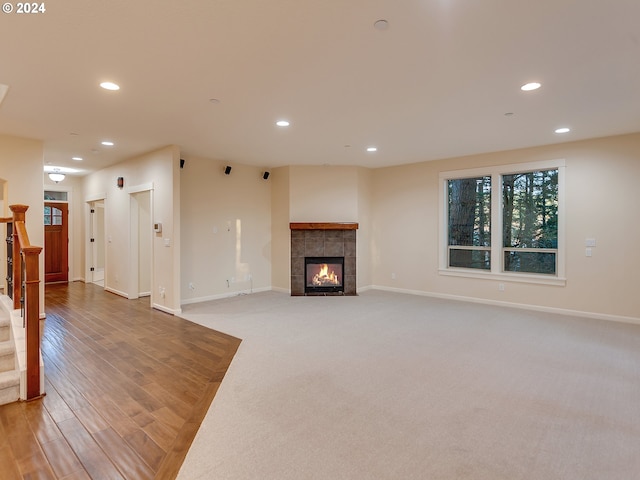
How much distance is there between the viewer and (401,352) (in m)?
3.74

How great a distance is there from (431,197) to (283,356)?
4.49 m

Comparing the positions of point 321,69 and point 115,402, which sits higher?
point 321,69

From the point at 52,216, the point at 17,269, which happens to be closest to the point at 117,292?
the point at 52,216

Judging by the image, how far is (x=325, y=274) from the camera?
719cm

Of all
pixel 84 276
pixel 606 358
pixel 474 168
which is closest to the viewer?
pixel 606 358

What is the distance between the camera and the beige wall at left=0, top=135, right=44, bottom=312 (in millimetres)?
4828

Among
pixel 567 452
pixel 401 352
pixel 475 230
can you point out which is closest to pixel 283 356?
pixel 401 352

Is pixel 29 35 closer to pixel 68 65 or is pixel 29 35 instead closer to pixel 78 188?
pixel 68 65

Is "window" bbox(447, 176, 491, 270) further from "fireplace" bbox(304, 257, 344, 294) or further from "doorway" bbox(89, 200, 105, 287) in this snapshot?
"doorway" bbox(89, 200, 105, 287)

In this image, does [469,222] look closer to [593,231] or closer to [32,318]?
[593,231]

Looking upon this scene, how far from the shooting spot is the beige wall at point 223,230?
6227 millimetres

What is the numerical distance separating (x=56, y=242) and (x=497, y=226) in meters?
9.72

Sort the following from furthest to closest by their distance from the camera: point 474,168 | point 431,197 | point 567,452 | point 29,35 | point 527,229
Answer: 1. point 431,197
2. point 474,168
3. point 527,229
4. point 29,35
5. point 567,452

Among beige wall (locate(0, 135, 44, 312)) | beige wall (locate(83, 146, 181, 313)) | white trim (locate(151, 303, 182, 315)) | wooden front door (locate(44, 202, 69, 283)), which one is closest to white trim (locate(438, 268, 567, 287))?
white trim (locate(151, 303, 182, 315))
